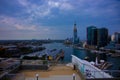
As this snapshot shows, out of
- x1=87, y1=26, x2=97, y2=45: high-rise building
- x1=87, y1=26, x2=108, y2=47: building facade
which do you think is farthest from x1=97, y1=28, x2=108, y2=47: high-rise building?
x1=87, y1=26, x2=97, y2=45: high-rise building

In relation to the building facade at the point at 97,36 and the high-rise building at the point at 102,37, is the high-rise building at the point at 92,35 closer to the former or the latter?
the building facade at the point at 97,36

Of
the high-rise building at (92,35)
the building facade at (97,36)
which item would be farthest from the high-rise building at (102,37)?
the high-rise building at (92,35)

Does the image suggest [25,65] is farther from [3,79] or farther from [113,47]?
[113,47]

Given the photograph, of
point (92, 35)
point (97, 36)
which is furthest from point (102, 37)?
point (92, 35)

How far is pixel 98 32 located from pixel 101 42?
236 inches

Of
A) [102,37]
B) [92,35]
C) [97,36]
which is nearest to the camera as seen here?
[97,36]

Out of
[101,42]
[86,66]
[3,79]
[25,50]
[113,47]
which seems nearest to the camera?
[3,79]

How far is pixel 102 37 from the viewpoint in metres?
88.7

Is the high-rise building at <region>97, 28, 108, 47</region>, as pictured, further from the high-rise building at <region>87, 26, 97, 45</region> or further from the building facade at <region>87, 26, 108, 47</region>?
the high-rise building at <region>87, 26, 97, 45</region>

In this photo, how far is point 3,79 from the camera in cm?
392

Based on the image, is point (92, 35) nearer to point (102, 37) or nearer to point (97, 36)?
point (97, 36)

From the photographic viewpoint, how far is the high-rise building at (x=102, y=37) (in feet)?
283

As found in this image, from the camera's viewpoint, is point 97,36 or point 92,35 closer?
point 97,36

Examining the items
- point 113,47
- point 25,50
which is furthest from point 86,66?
point 113,47
